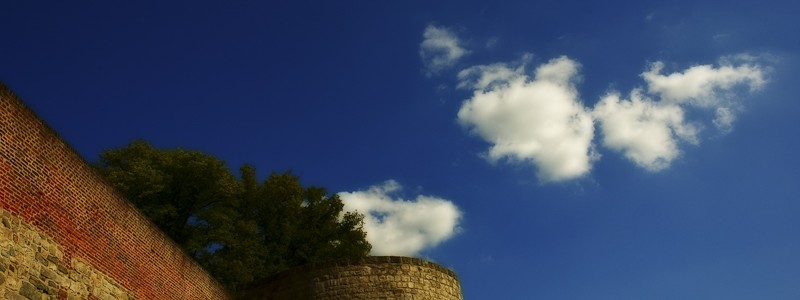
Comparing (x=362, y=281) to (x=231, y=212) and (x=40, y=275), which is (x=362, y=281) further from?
(x=231, y=212)

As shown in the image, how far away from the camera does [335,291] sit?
14211 millimetres

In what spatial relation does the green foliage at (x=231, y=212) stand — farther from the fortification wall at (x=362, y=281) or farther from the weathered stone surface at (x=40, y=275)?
the weathered stone surface at (x=40, y=275)

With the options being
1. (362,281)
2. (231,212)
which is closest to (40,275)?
(362,281)

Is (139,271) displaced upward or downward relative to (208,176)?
downward

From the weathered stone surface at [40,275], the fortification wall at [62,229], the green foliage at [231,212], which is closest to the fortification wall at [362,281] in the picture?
the fortification wall at [62,229]

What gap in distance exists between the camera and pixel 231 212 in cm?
2400

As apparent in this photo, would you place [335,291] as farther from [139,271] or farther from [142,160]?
[142,160]

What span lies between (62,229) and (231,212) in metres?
15.0

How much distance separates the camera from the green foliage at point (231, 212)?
22.3m

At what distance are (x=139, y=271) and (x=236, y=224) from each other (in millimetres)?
13405

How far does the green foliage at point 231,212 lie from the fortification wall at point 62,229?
10.7m

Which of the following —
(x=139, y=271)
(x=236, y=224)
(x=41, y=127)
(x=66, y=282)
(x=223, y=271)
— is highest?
(x=236, y=224)

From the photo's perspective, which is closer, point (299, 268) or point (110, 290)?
point (110, 290)

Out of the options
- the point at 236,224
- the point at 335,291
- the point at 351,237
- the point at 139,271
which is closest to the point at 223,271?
the point at 236,224
